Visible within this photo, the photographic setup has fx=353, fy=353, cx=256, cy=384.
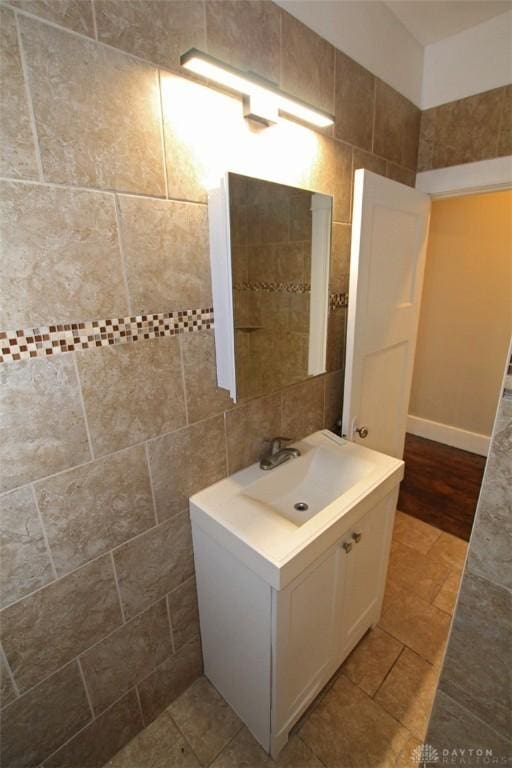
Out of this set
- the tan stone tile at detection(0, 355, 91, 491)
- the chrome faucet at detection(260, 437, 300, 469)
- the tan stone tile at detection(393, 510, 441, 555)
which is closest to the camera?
the tan stone tile at detection(0, 355, 91, 491)

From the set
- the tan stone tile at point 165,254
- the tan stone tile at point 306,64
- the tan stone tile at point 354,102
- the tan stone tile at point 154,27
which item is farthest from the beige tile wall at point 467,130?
the tan stone tile at point 165,254

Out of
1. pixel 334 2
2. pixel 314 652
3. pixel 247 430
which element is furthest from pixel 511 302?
pixel 314 652

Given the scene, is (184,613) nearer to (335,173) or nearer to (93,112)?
(93,112)

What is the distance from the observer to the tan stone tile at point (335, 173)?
4.53ft

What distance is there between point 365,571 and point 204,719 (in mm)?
809

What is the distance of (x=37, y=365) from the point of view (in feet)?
2.70

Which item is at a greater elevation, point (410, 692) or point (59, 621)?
point (59, 621)

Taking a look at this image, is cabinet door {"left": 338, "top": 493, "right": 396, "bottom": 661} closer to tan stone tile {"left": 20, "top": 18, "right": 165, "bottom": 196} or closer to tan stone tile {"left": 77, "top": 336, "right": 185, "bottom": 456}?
tan stone tile {"left": 77, "top": 336, "right": 185, "bottom": 456}

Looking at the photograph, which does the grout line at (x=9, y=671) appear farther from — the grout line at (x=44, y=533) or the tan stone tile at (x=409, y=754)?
the tan stone tile at (x=409, y=754)

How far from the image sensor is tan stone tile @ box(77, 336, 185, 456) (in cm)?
93

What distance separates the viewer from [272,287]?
1314 mm

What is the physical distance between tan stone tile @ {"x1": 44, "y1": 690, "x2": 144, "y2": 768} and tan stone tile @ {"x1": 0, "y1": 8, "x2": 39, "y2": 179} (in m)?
1.58

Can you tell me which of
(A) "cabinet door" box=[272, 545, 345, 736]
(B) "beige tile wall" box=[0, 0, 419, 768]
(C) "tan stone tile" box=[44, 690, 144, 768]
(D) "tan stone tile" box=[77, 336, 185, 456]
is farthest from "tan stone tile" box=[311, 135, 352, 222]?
(C) "tan stone tile" box=[44, 690, 144, 768]

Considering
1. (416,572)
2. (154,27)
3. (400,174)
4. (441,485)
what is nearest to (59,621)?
(154,27)
